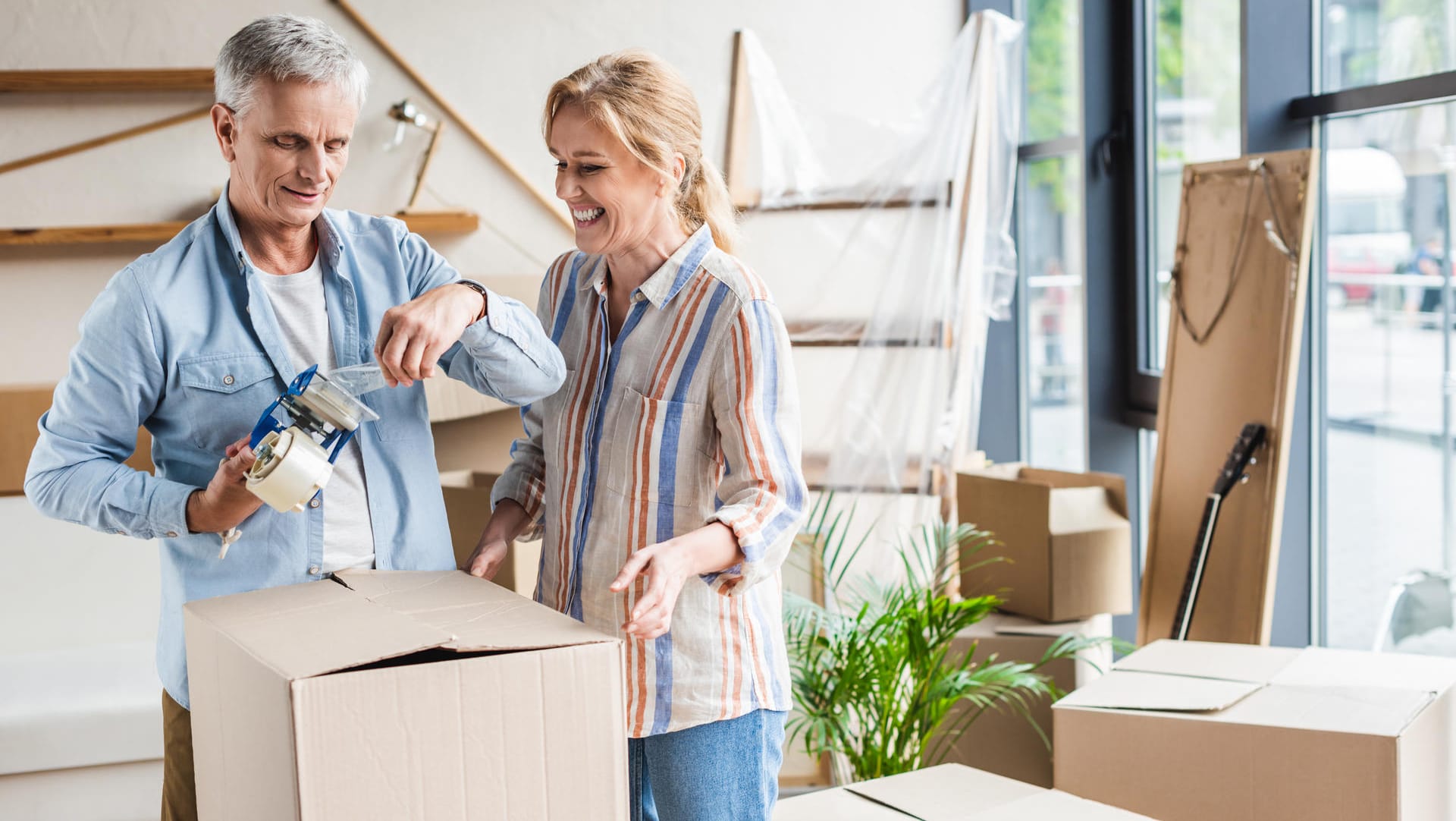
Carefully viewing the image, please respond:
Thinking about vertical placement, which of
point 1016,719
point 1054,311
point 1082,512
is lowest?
point 1016,719

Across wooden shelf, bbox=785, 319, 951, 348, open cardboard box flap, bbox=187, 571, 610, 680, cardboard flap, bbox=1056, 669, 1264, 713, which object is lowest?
cardboard flap, bbox=1056, 669, 1264, 713

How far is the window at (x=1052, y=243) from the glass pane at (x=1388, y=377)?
2.59ft

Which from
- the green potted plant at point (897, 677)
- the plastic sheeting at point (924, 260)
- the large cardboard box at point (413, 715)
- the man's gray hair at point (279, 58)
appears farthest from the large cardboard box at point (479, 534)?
the large cardboard box at point (413, 715)

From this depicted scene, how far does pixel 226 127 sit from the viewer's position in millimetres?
1167

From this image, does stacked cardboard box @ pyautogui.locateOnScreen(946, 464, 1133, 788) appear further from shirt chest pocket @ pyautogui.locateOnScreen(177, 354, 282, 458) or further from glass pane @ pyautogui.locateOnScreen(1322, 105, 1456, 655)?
shirt chest pocket @ pyautogui.locateOnScreen(177, 354, 282, 458)

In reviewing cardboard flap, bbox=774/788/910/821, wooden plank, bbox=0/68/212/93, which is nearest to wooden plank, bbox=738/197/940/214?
wooden plank, bbox=0/68/212/93

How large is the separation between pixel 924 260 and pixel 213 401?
2196 millimetres

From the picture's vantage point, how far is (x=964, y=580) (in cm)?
260

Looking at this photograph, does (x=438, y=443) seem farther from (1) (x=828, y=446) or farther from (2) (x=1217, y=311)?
(2) (x=1217, y=311)

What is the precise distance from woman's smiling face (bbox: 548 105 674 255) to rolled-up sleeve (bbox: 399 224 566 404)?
0.11 m

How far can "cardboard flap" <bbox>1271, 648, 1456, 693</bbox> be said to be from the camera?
158cm

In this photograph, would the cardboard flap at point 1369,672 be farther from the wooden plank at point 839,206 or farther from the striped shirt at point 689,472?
the wooden plank at point 839,206

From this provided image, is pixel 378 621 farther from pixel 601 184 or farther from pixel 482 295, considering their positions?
pixel 601 184

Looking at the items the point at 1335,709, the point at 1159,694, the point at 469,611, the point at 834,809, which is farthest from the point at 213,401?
the point at 1335,709
